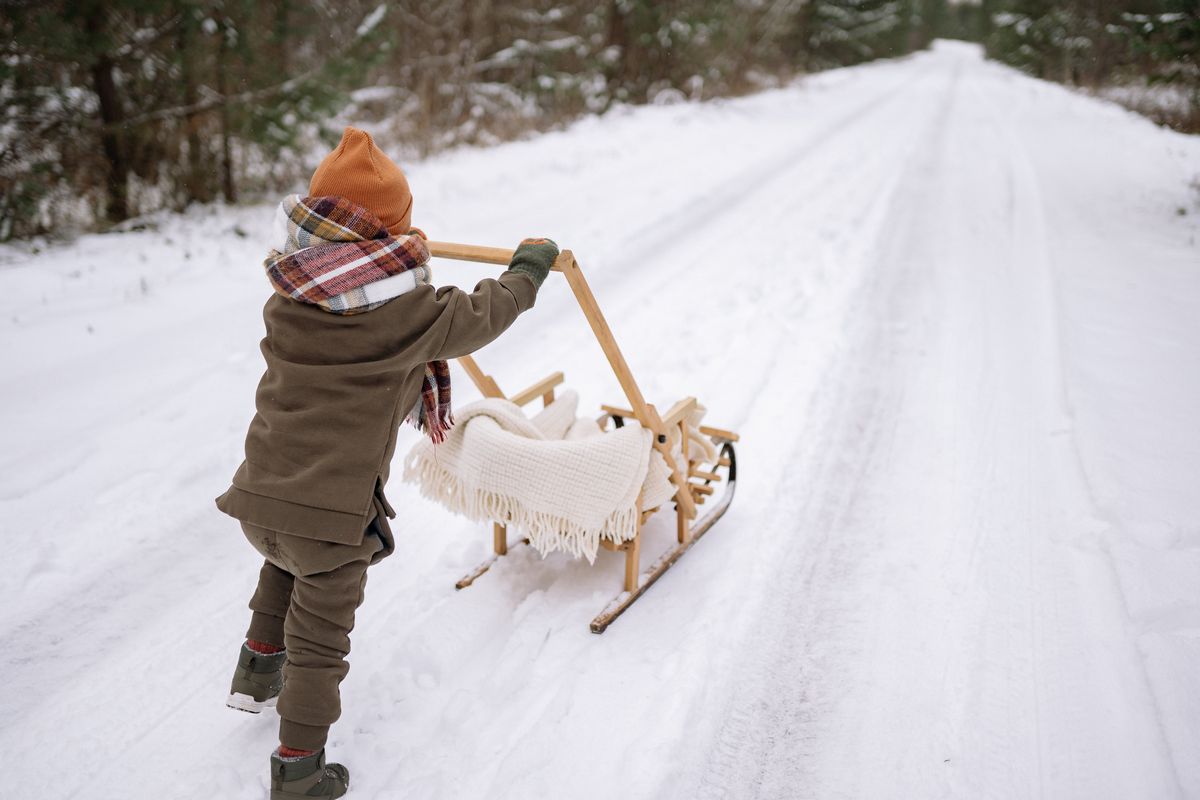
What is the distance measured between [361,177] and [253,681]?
1551 mm

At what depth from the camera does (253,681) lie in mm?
2287

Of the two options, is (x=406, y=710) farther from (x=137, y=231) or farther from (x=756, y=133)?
(x=756, y=133)

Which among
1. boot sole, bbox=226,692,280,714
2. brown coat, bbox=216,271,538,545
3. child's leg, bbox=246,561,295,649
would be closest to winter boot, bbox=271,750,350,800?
boot sole, bbox=226,692,280,714

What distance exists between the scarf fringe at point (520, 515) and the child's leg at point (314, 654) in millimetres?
663

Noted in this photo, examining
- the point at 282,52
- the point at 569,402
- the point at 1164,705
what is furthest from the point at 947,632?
the point at 282,52

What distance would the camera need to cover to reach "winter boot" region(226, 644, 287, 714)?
2283 mm

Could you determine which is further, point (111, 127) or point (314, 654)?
point (111, 127)

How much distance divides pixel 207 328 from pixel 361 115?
30.4 ft

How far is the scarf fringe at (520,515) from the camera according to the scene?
102 inches

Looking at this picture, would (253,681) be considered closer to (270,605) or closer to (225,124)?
(270,605)

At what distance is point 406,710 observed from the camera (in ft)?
7.77

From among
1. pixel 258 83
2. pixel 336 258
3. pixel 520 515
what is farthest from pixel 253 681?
pixel 258 83

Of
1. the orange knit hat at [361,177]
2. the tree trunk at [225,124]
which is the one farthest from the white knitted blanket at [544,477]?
the tree trunk at [225,124]

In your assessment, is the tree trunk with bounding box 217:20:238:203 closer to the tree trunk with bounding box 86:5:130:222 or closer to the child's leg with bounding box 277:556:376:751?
the tree trunk with bounding box 86:5:130:222
